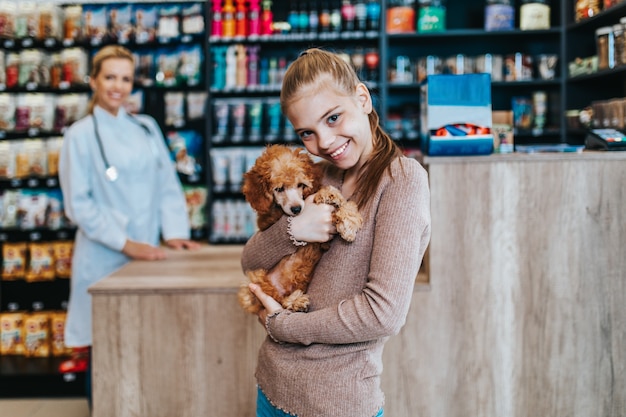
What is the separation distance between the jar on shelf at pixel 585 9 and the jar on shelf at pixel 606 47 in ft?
1.23

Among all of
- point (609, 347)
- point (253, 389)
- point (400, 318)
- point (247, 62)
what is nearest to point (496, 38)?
point (247, 62)

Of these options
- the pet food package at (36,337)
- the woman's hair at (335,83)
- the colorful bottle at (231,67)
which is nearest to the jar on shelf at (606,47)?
the colorful bottle at (231,67)

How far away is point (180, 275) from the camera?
229 cm

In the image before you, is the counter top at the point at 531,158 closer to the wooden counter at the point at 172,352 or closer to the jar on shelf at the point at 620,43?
the wooden counter at the point at 172,352

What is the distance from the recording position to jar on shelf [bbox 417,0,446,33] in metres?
4.54

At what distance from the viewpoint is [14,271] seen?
4402 millimetres

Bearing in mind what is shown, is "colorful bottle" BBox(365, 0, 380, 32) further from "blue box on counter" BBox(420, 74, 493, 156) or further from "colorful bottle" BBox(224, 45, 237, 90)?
"blue box on counter" BBox(420, 74, 493, 156)

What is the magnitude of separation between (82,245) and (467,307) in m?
1.87

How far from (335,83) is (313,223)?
11.6 inches

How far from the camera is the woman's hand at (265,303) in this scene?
4.48ft

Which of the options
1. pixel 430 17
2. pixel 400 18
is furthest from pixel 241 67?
pixel 430 17

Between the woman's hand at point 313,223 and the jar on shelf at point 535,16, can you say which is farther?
the jar on shelf at point 535,16

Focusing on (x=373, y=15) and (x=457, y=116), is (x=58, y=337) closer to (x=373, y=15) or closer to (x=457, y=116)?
(x=373, y=15)

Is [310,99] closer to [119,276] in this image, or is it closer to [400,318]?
[400,318]
